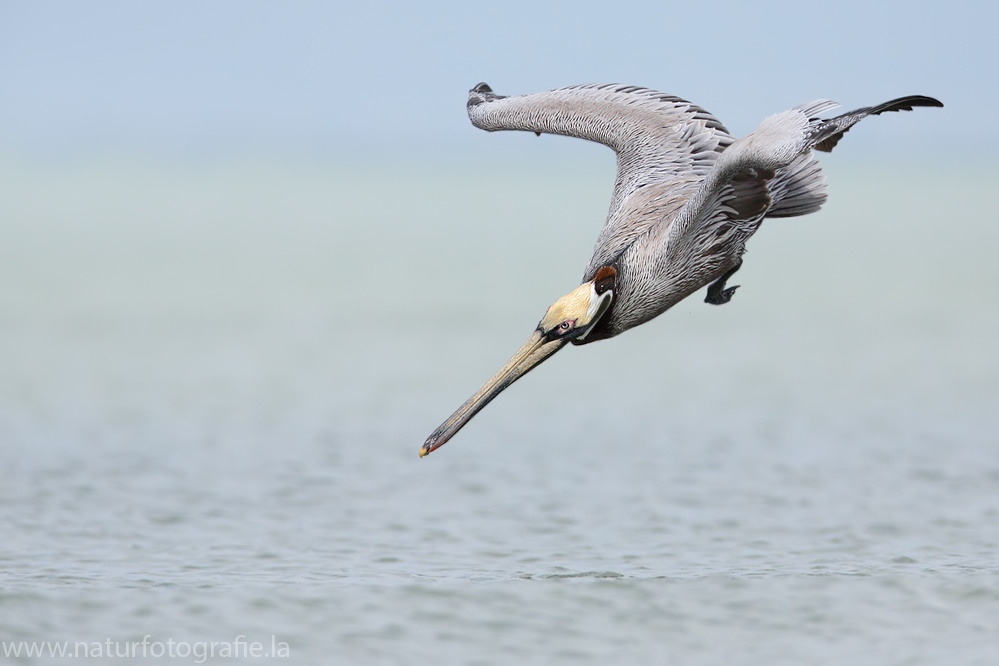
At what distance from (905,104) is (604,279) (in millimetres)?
2242

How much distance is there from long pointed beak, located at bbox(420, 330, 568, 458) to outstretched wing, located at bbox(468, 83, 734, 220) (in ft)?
5.48

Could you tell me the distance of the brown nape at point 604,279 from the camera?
10070 millimetres

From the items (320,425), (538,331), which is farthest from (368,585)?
(320,425)

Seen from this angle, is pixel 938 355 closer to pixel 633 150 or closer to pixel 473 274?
pixel 633 150

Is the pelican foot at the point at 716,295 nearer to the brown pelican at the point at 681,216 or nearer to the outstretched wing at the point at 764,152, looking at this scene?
the brown pelican at the point at 681,216

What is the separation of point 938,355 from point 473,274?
26.0 metres

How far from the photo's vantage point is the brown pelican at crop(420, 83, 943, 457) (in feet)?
31.4

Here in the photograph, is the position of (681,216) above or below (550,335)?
above

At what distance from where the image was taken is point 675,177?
11461 mm

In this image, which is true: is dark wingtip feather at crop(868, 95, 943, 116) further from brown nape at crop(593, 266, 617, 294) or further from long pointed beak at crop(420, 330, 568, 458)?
long pointed beak at crop(420, 330, 568, 458)

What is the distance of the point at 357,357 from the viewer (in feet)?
92.7

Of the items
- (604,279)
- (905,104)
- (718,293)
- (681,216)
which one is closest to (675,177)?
(718,293)

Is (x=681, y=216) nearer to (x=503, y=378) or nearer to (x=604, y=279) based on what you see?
(x=604, y=279)

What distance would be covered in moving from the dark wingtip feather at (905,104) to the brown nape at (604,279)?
76.9 inches
